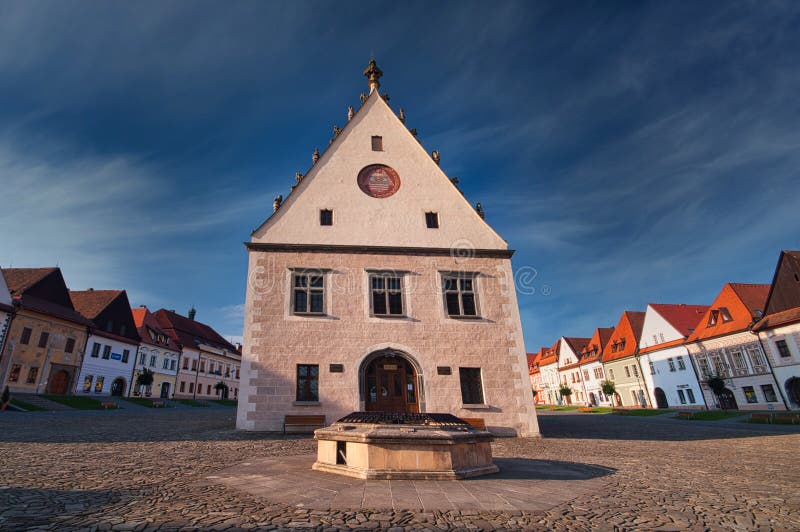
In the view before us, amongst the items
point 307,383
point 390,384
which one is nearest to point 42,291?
point 307,383

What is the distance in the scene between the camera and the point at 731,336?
3491 cm

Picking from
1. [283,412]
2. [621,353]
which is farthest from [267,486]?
[621,353]

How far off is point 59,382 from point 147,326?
13.7 meters

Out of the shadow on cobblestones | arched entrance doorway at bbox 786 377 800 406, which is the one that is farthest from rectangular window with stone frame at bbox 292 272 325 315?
arched entrance doorway at bbox 786 377 800 406

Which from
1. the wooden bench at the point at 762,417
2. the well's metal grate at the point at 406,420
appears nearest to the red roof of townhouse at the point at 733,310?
the wooden bench at the point at 762,417

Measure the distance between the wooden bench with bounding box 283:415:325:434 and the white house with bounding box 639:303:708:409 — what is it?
4010 cm

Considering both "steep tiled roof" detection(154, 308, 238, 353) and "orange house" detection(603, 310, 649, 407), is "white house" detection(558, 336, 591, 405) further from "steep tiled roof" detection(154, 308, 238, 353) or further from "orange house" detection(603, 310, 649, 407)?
"steep tiled roof" detection(154, 308, 238, 353)

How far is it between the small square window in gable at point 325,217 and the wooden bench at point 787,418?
23935mm

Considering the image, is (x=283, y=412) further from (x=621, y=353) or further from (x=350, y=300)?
(x=621, y=353)

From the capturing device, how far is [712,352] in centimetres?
3678

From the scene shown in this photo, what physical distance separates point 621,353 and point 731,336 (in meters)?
15.6

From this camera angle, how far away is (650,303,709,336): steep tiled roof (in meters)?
42.2

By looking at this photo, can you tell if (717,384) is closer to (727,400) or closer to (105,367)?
(727,400)

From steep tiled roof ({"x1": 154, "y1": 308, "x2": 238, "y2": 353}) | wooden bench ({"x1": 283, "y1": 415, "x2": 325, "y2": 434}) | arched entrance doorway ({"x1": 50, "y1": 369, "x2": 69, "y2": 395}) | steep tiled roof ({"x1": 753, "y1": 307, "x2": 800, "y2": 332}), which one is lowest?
Answer: wooden bench ({"x1": 283, "y1": 415, "x2": 325, "y2": 434})
